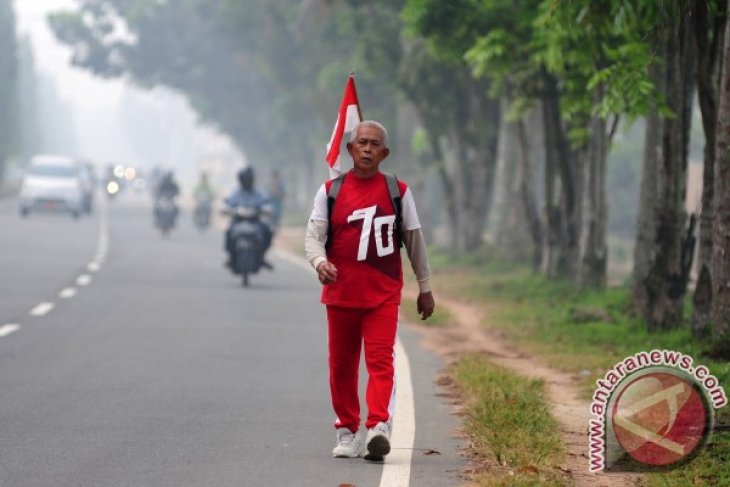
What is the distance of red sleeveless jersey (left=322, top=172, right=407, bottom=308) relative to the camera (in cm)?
805

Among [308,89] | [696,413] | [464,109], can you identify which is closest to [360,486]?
[696,413]

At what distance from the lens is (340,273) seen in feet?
26.7

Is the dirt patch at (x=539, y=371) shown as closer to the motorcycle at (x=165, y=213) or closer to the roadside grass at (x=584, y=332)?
the roadside grass at (x=584, y=332)

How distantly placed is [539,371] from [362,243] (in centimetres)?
557

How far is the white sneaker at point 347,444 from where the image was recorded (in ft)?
27.0

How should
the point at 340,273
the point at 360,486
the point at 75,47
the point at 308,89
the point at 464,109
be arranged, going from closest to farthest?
the point at 360,486
the point at 340,273
the point at 464,109
the point at 308,89
the point at 75,47

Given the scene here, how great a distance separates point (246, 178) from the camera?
22.3m

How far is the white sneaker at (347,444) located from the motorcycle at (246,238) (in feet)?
46.2

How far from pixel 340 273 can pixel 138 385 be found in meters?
3.49

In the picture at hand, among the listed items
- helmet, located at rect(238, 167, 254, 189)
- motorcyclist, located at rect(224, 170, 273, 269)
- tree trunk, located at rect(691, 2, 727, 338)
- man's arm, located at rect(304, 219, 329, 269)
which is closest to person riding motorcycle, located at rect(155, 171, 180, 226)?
motorcyclist, located at rect(224, 170, 273, 269)

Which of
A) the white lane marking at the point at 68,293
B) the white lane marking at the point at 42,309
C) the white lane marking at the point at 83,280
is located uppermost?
the white lane marking at the point at 42,309

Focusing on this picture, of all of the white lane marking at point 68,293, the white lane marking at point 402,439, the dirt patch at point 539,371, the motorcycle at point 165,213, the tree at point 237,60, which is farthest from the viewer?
the tree at point 237,60

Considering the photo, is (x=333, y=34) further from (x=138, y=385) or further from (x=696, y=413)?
(x=696, y=413)

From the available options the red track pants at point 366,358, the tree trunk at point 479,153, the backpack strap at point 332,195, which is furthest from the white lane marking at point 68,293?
the backpack strap at point 332,195
